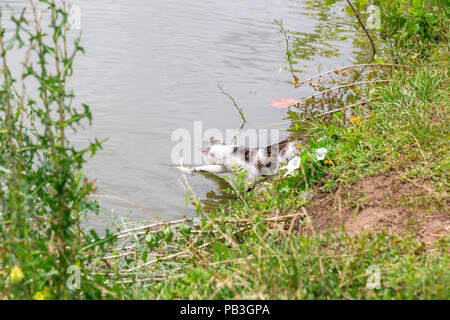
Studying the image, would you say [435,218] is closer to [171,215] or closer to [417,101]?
[417,101]

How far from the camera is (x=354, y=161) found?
12.2ft

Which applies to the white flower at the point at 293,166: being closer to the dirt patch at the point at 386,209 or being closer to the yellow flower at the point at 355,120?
the dirt patch at the point at 386,209

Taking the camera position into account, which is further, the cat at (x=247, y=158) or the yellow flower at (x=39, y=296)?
the cat at (x=247, y=158)

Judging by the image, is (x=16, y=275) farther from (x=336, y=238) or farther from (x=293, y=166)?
(x=293, y=166)

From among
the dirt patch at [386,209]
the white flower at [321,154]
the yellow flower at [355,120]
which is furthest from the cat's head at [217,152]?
the dirt patch at [386,209]

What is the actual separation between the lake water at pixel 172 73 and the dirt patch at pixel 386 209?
1.73 m

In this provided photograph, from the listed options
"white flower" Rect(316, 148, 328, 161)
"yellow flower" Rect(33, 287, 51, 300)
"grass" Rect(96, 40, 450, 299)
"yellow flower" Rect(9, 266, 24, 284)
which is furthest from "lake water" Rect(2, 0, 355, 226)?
"yellow flower" Rect(9, 266, 24, 284)

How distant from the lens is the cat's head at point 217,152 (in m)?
5.42

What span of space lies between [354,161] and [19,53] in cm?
624

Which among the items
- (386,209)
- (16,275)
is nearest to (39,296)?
(16,275)

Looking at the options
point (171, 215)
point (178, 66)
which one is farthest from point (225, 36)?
point (171, 215)

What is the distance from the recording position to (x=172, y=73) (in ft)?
26.0

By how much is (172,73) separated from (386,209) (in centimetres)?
543
